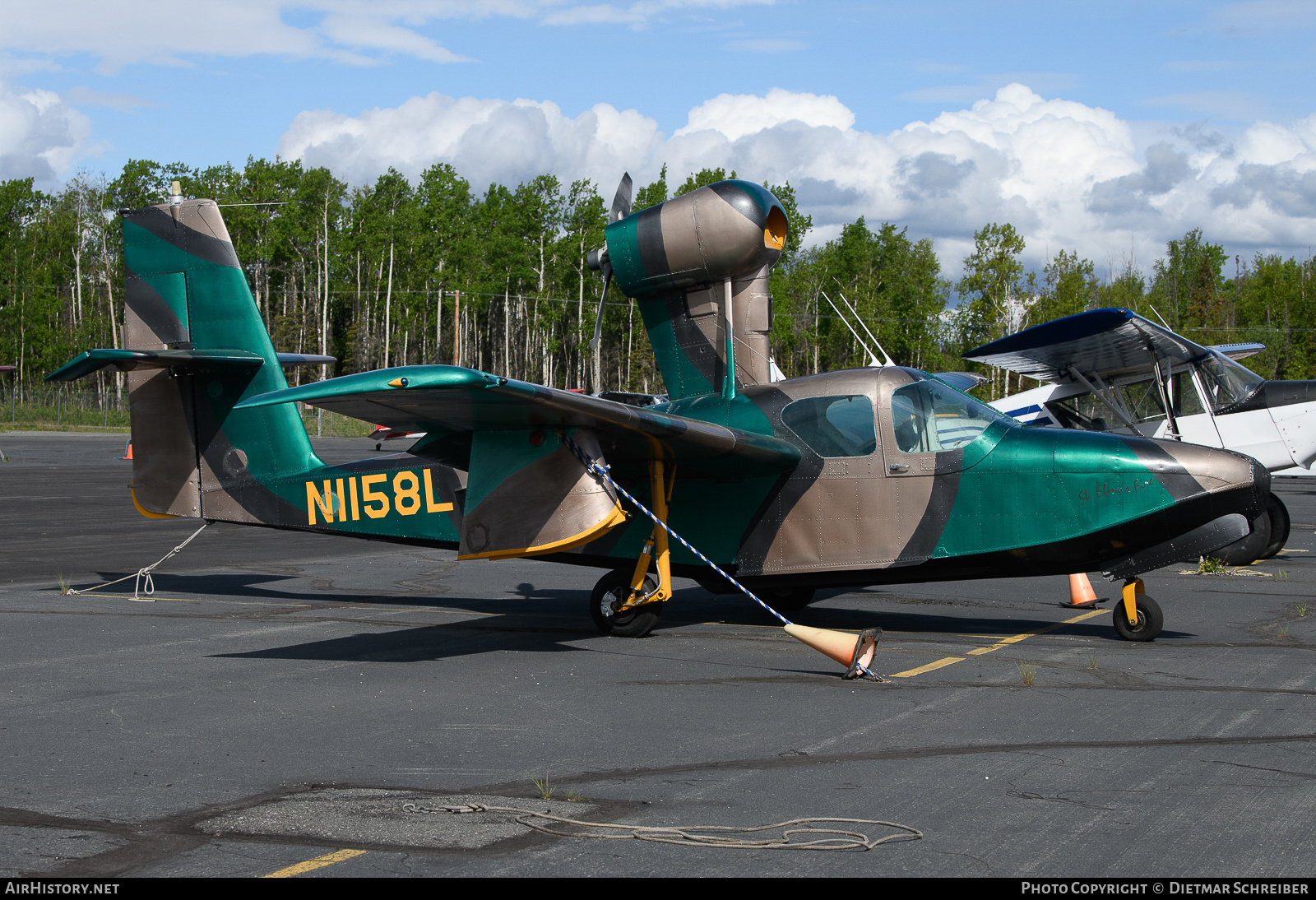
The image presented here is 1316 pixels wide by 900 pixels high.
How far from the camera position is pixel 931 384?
9.77m

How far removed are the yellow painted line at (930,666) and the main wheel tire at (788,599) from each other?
2.55 metres

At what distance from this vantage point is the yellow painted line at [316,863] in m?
4.05

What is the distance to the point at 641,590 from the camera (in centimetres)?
980

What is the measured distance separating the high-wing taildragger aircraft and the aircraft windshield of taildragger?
5716mm

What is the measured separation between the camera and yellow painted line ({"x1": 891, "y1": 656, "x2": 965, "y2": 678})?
8080 millimetres

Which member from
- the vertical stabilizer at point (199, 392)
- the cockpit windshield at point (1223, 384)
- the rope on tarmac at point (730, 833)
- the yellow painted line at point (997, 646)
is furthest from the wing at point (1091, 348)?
the rope on tarmac at point (730, 833)

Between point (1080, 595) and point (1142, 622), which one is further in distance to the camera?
point (1080, 595)

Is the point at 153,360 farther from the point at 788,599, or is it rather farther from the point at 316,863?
the point at 316,863

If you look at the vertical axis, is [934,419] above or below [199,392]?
below

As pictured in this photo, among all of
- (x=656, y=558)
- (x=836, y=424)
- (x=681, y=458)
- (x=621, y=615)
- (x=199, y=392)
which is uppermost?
(x=199, y=392)

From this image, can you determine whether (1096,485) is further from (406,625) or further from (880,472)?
(406,625)

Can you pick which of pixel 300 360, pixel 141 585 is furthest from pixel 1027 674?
pixel 141 585

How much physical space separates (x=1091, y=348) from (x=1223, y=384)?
247 cm

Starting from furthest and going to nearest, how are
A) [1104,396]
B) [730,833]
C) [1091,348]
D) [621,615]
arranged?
[1104,396] < [1091,348] < [621,615] < [730,833]
